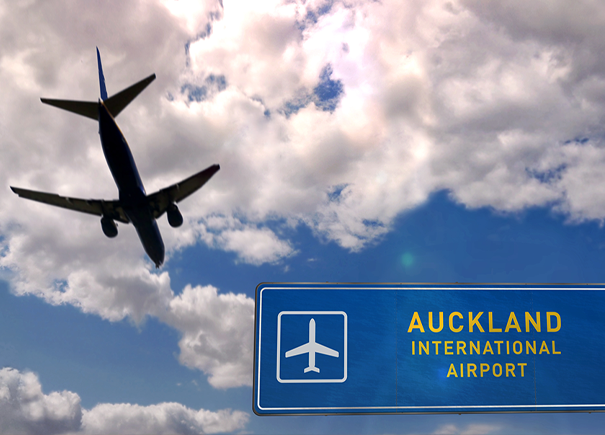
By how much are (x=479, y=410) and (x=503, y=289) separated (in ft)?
10.2

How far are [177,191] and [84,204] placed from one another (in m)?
6.17

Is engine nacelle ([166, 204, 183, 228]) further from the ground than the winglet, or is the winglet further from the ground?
the winglet

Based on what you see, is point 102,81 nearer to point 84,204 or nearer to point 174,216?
point 84,204

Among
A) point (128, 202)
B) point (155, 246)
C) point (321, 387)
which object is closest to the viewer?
point (321, 387)

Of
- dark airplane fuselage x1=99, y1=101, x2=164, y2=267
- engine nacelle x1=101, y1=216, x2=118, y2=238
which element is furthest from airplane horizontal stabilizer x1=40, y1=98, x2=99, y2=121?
engine nacelle x1=101, y1=216, x2=118, y2=238

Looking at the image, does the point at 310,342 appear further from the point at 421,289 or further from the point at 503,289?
the point at 503,289

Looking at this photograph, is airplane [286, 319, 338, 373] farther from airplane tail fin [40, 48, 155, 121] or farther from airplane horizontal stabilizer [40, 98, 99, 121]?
airplane horizontal stabilizer [40, 98, 99, 121]

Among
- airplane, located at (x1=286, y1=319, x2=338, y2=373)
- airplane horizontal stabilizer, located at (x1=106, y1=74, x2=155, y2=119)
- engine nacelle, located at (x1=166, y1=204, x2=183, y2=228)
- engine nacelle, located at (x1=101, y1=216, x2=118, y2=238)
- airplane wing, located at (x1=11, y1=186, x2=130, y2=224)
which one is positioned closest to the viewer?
airplane, located at (x1=286, y1=319, x2=338, y2=373)

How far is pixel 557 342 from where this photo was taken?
12047 mm

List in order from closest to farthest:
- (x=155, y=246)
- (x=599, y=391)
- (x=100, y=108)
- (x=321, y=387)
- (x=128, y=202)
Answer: (x=321, y=387), (x=599, y=391), (x=100, y=108), (x=128, y=202), (x=155, y=246)

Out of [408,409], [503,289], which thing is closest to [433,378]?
[408,409]

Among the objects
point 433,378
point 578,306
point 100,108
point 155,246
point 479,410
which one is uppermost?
point 100,108

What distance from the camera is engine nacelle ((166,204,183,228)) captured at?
24062mm

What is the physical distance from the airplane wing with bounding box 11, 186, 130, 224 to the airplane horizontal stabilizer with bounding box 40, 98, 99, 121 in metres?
4.79
